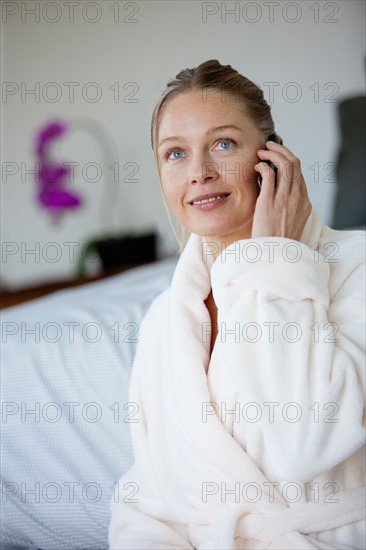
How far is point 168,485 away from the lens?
797 millimetres

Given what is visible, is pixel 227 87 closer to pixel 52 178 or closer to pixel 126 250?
pixel 126 250

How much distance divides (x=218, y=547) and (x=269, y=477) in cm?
9

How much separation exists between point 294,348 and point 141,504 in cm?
31

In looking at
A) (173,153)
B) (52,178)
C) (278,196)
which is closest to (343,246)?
(278,196)

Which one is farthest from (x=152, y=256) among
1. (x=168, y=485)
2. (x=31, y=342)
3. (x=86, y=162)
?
(x=168, y=485)

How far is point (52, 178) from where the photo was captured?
271cm

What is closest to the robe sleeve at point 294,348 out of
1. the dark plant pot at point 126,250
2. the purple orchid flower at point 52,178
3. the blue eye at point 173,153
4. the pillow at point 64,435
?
the blue eye at point 173,153

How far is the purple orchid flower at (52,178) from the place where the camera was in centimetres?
267

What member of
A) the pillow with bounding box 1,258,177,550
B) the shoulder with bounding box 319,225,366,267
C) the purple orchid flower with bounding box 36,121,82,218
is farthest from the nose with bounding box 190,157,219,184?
the purple orchid flower with bounding box 36,121,82,218

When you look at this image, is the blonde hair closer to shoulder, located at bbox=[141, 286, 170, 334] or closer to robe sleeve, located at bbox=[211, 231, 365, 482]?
robe sleeve, located at bbox=[211, 231, 365, 482]

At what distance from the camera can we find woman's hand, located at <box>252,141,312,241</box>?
0.69 m

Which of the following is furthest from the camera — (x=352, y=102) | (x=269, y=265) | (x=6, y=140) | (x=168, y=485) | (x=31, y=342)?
(x=6, y=140)

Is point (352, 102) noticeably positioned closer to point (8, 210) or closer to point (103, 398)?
point (103, 398)

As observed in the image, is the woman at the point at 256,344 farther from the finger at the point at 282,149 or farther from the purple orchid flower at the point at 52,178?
the purple orchid flower at the point at 52,178
